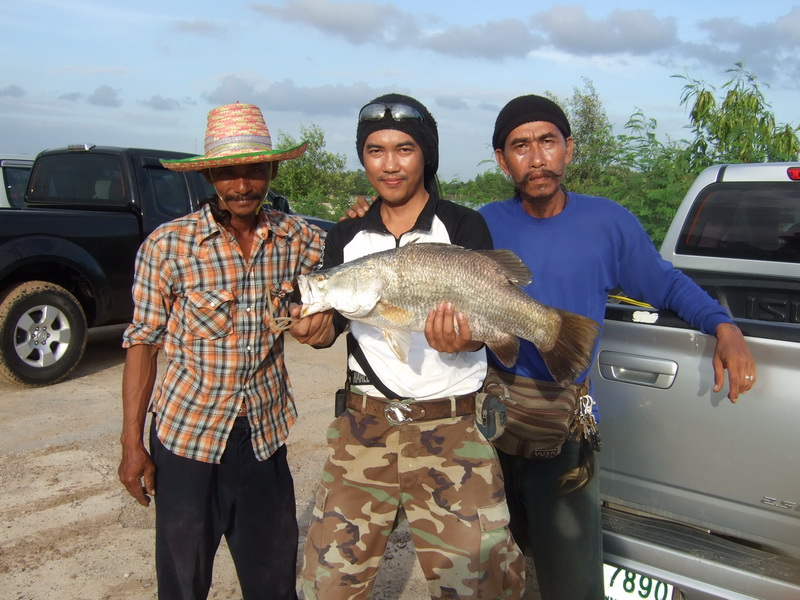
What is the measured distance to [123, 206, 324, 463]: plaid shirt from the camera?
2609 millimetres

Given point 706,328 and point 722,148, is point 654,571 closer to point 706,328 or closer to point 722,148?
point 706,328

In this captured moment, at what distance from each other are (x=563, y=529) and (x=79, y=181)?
7.45 m

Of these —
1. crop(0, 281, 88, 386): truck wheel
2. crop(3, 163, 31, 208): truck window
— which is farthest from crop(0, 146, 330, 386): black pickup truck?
crop(3, 163, 31, 208): truck window

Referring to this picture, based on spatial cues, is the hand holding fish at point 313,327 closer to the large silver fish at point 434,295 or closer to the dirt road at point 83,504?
the large silver fish at point 434,295

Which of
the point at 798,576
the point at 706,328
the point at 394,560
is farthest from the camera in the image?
the point at 394,560

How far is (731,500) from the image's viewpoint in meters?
2.56

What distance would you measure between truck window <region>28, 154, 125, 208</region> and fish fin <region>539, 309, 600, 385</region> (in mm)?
6522

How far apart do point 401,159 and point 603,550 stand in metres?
1.70

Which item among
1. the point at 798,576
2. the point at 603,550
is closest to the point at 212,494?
the point at 603,550

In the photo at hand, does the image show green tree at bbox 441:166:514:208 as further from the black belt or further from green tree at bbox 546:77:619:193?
the black belt

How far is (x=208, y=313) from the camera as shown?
2.62 meters

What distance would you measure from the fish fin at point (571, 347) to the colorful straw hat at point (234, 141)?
127 centimetres

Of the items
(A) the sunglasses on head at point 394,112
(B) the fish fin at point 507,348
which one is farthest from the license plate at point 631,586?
(A) the sunglasses on head at point 394,112

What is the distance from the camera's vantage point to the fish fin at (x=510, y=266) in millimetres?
2346
